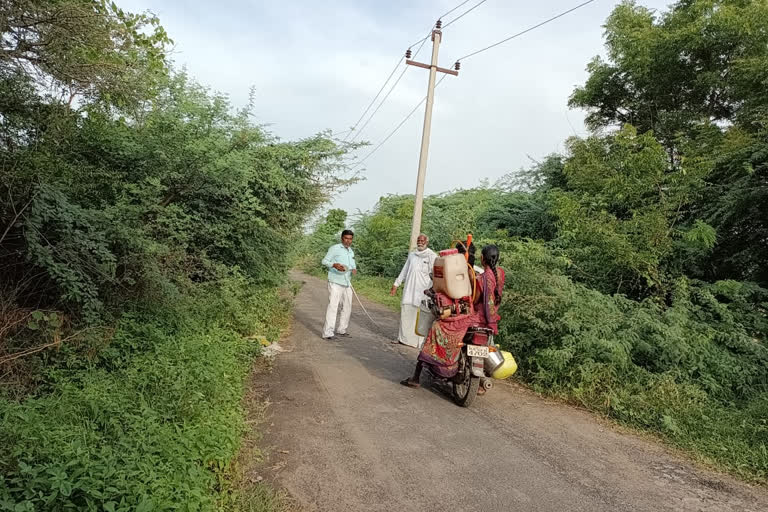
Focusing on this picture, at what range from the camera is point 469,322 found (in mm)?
5660

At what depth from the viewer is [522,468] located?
4.12m

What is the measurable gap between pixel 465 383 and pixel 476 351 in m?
0.44

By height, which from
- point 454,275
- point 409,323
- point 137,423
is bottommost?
point 137,423

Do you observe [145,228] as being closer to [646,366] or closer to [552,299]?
[552,299]

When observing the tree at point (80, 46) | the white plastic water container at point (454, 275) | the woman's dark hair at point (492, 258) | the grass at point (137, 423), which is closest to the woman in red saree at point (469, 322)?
the woman's dark hair at point (492, 258)

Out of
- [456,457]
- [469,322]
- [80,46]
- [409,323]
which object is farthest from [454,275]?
[80,46]

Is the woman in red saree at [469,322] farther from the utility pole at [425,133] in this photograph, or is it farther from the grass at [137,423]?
the utility pole at [425,133]

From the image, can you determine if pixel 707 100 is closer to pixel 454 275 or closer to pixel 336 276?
pixel 336 276

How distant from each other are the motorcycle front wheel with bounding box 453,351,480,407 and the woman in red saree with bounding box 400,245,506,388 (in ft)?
0.29

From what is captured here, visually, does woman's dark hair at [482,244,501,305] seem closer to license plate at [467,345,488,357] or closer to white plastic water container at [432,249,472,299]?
white plastic water container at [432,249,472,299]

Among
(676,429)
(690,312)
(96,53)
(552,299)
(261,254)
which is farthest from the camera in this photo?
(261,254)

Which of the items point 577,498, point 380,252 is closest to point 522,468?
point 577,498

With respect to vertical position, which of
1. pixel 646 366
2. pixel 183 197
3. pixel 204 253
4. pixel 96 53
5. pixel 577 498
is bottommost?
pixel 577 498

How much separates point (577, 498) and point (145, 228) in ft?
18.9
